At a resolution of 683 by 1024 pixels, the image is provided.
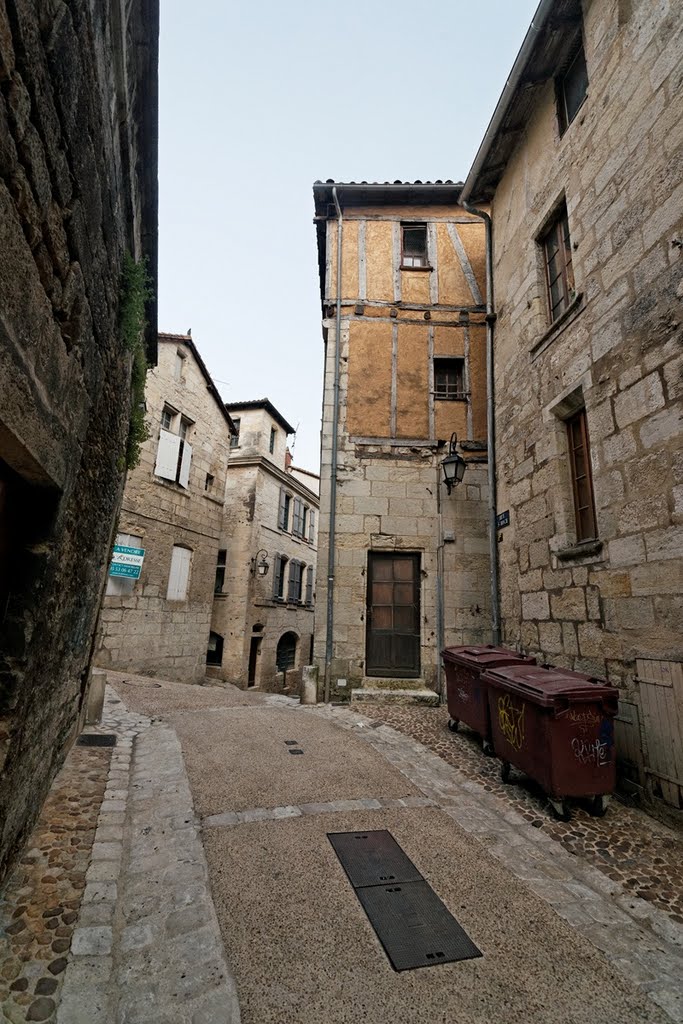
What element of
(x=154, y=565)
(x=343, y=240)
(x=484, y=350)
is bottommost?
(x=154, y=565)

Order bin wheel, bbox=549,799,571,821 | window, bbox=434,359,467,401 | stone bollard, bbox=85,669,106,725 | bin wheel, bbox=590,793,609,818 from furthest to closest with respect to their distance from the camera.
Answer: window, bbox=434,359,467,401
stone bollard, bbox=85,669,106,725
bin wheel, bbox=590,793,609,818
bin wheel, bbox=549,799,571,821

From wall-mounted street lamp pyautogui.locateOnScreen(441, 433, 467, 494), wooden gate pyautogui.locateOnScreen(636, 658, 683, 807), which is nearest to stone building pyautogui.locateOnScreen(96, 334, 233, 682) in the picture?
wall-mounted street lamp pyautogui.locateOnScreen(441, 433, 467, 494)

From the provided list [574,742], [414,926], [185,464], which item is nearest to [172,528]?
[185,464]

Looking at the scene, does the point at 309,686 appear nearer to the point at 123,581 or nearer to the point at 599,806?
the point at 599,806

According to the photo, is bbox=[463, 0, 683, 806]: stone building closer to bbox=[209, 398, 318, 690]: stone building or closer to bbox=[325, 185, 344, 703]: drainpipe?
bbox=[325, 185, 344, 703]: drainpipe

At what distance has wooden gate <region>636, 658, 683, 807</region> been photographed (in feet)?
11.3

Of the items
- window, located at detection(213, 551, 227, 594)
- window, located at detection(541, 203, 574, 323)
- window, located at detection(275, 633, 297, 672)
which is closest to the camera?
window, located at detection(541, 203, 574, 323)

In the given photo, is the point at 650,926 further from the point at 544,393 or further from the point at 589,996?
the point at 544,393

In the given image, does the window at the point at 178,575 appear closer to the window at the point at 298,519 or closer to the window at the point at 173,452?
the window at the point at 173,452

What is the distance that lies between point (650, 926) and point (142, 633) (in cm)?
1082

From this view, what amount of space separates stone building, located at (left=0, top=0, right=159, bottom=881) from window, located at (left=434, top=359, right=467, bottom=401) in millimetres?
5827

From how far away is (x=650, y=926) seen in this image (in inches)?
88.1

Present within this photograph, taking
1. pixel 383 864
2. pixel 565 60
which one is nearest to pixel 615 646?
pixel 383 864

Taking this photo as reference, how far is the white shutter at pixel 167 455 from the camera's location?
38.9 ft
